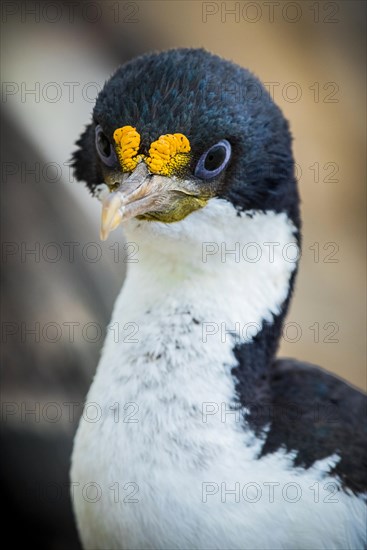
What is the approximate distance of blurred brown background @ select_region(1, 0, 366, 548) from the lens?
3184mm

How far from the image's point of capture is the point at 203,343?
1.91 metres

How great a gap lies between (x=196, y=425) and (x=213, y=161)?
61 cm

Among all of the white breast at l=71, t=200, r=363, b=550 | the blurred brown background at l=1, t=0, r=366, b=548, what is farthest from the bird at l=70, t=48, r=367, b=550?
the blurred brown background at l=1, t=0, r=366, b=548

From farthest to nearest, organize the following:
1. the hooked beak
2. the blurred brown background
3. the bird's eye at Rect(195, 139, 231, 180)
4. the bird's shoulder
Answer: the blurred brown background < the bird's shoulder < the bird's eye at Rect(195, 139, 231, 180) < the hooked beak

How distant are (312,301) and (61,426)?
2.03 meters

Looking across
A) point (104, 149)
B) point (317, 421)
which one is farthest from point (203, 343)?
point (104, 149)

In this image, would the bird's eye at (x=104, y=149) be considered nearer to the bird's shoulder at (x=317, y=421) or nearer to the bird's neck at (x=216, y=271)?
the bird's neck at (x=216, y=271)

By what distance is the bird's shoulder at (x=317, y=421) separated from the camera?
6.43 ft

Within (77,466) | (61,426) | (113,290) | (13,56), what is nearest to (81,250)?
(113,290)

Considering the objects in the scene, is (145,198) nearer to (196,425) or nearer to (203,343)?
(203,343)

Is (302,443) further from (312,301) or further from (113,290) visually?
(312,301)

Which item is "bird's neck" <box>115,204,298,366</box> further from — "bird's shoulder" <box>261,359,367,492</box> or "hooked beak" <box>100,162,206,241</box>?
"bird's shoulder" <box>261,359,367,492</box>

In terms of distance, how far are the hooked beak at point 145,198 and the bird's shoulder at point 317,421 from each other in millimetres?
566

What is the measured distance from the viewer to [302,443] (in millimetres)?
1964
